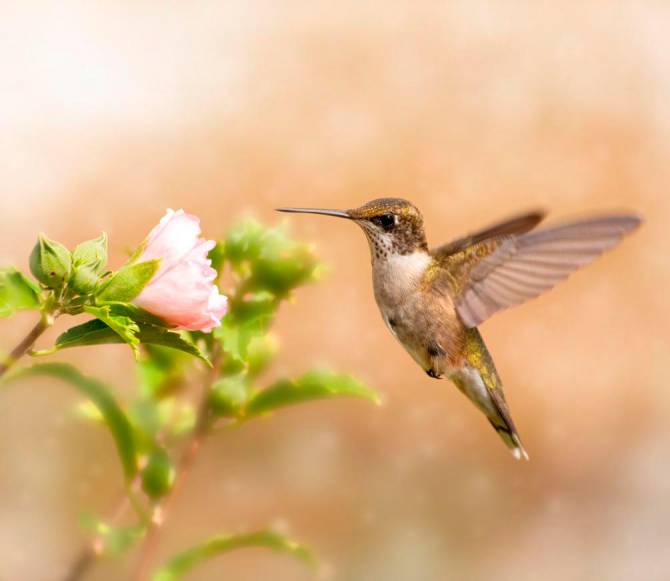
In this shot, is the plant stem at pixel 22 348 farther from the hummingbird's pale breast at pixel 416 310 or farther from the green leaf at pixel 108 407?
the hummingbird's pale breast at pixel 416 310

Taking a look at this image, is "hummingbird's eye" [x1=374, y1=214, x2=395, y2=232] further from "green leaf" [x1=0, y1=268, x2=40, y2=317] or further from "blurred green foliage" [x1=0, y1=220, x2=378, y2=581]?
"green leaf" [x1=0, y1=268, x2=40, y2=317]

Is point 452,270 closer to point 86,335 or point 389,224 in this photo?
point 389,224

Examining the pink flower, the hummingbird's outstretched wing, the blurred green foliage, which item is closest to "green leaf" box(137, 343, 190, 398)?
the blurred green foliage

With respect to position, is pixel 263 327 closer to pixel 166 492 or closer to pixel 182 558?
pixel 166 492

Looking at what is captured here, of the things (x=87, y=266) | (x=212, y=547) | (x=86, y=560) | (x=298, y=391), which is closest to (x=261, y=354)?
(x=298, y=391)

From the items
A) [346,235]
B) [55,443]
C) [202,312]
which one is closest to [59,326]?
[55,443]

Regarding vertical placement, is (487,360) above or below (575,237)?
below
